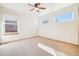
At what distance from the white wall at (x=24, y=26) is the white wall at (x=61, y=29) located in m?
0.17

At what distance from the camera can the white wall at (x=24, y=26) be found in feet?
5.93

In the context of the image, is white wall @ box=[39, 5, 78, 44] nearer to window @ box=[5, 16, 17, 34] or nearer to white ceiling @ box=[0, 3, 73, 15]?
white ceiling @ box=[0, 3, 73, 15]

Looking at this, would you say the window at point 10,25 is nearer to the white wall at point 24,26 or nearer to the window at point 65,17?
the white wall at point 24,26

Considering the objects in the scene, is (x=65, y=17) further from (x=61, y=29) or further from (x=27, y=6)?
(x=27, y=6)

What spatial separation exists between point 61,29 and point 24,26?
2.53 feet

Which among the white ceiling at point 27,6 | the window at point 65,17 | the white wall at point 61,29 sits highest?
the white ceiling at point 27,6

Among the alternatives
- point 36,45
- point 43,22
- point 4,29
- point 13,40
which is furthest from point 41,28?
point 4,29

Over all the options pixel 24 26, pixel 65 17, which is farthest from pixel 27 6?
pixel 65 17

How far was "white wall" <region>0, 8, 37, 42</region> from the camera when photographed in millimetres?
1808

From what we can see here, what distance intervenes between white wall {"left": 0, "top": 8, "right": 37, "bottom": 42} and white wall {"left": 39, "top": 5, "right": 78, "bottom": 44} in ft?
0.57

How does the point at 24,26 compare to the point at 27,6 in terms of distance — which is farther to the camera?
the point at 24,26

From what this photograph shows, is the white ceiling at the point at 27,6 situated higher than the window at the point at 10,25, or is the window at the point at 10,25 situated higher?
the white ceiling at the point at 27,6

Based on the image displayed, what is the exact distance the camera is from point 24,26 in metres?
Result: 1.93

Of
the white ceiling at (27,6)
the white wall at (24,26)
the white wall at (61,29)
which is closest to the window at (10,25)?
the white wall at (24,26)
